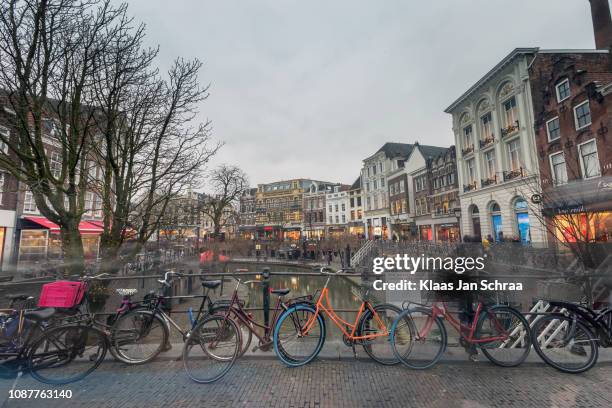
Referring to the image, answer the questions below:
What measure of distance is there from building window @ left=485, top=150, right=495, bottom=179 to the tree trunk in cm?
2669

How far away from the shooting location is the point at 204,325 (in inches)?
145

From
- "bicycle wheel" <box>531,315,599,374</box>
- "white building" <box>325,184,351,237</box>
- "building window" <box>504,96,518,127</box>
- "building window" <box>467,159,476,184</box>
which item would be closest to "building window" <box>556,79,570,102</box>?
"building window" <box>504,96,518,127</box>

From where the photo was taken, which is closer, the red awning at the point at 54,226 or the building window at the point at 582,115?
the building window at the point at 582,115

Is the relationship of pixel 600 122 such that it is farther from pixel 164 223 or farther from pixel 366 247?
pixel 164 223

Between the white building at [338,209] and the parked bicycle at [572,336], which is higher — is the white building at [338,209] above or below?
above

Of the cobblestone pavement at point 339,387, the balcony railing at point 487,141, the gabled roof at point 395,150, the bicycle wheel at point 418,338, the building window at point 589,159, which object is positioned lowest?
the cobblestone pavement at point 339,387

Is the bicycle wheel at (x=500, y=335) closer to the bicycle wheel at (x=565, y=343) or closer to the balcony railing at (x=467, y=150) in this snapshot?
the bicycle wheel at (x=565, y=343)

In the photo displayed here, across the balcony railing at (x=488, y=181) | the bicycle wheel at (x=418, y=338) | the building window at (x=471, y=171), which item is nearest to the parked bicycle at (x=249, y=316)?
the bicycle wheel at (x=418, y=338)

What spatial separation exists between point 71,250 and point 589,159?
23.7 meters

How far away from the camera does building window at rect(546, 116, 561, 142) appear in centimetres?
1748

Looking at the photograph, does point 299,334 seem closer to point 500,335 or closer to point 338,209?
point 500,335

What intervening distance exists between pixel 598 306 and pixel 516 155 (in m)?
20.8

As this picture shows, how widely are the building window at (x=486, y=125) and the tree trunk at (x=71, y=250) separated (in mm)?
27854

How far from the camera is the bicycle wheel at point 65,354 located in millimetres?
3316
